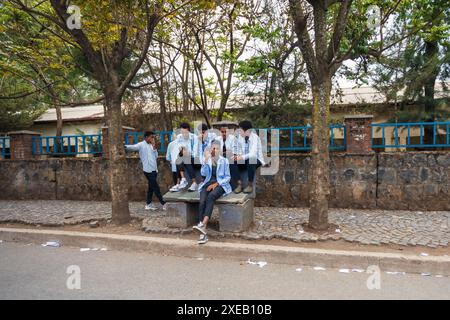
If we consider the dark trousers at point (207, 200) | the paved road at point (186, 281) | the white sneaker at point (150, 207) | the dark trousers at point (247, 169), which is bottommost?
the paved road at point (186, 281)

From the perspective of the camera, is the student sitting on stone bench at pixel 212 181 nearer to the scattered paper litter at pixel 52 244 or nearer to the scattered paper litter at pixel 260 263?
the scattered paper litter at pixel 260 263

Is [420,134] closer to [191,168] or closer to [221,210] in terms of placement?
[221,210]

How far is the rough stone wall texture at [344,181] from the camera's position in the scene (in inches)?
281

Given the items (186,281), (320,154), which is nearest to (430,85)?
(320,154)

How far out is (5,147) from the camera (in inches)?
406

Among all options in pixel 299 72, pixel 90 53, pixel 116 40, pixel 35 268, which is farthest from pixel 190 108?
pixel 35 268

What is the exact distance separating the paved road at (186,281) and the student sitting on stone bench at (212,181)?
86cm

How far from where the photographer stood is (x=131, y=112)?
13.4 m

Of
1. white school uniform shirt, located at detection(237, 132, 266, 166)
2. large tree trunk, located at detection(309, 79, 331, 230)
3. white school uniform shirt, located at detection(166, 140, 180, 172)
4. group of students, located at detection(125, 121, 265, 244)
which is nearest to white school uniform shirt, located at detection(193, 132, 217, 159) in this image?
group of students, located at detection(125, 121, 265, 244)

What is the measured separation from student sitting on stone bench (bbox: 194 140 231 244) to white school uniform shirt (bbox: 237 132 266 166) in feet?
1.85

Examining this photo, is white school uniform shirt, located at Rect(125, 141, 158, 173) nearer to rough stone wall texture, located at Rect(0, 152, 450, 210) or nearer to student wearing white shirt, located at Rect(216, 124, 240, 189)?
rough stone wall texture, located at Rect(0, 152, 450, 210)

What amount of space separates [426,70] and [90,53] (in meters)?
9.59

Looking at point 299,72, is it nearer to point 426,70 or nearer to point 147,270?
point 426,70

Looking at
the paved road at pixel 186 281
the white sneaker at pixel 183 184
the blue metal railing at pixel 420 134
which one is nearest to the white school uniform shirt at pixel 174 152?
the white sneaker at pixel 183 184
